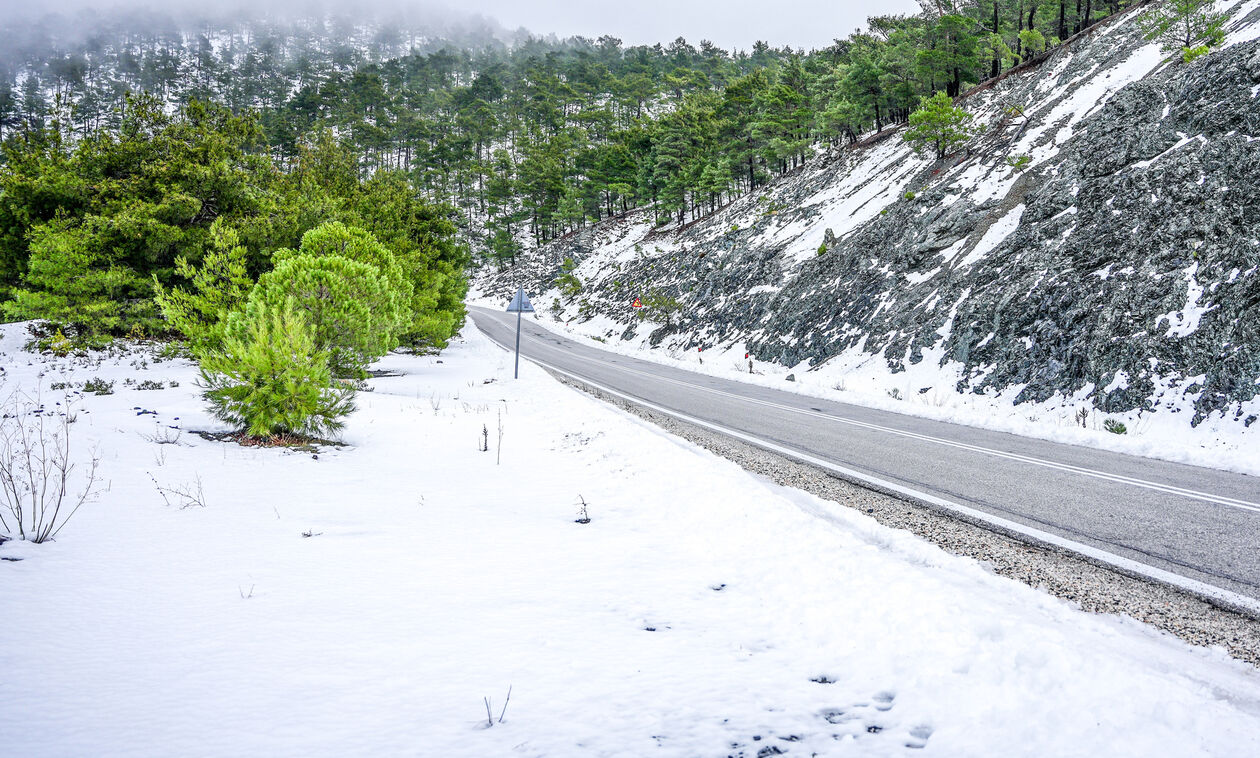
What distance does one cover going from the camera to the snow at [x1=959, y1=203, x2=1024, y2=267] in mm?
17781

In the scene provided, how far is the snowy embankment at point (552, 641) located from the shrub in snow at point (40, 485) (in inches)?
7.6

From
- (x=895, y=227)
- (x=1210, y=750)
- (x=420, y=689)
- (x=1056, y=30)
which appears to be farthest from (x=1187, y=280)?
(x=1056, y=30)

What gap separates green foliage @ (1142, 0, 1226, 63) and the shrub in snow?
27.2m

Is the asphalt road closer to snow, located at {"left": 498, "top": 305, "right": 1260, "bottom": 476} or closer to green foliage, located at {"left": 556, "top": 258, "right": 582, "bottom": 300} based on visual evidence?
snow, located at {"left": 498, "top": 305, "right": 1260, "bottom": 476}

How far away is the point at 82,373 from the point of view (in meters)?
14.4

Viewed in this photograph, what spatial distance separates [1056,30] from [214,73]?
460ft

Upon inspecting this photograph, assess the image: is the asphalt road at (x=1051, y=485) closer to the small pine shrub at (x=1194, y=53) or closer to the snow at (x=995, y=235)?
the snow at (x=995, y=235)

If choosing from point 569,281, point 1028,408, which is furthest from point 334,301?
point 569,281

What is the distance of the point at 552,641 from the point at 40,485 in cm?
527

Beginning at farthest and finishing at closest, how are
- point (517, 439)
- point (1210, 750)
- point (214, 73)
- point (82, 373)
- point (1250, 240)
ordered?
point (214, 73)
point (82, 373)
point (1250, 240)
point (517, 439)
point (1210, 750)

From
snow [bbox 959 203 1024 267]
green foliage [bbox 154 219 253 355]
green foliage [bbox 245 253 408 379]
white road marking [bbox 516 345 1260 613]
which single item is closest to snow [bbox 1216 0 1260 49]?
snow [bbox 959 203 1024 267]

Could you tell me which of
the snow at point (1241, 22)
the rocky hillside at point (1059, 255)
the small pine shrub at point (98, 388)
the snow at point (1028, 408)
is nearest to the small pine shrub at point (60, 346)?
the small pine shrub at point (98, 388)

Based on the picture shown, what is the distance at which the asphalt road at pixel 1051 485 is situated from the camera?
427 cm

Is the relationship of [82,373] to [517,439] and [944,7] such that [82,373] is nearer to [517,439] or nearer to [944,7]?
[517,439]
